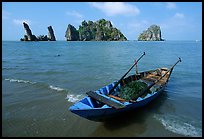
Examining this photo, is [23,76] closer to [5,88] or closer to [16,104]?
[5,88]

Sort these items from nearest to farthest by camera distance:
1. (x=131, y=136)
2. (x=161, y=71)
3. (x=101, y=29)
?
(x=131, y=136) → (x=161, y=71) → (x=101, y=29)

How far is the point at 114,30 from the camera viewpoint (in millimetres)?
171125

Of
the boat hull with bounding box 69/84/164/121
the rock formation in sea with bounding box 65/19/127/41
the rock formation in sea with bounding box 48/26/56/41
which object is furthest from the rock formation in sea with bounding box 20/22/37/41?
the boat hull with bounding box 69/84/164/121

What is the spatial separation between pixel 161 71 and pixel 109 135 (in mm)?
11039

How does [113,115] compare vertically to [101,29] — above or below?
below

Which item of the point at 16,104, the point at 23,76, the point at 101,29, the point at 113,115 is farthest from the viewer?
the point at 101,29

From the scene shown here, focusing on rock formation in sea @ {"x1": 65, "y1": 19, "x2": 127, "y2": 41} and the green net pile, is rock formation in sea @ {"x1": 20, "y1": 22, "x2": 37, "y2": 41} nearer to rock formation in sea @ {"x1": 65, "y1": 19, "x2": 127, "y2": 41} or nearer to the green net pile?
rock formation in sea @ {"x1": 65, "y1": 19, "x2": 127, "y2": 41}

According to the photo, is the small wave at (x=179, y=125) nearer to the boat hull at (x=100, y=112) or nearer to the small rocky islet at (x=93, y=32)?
the boat hull at (x=100, y=112)

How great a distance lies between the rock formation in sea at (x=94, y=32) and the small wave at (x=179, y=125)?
522 feet

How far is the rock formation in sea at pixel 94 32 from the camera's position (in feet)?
547

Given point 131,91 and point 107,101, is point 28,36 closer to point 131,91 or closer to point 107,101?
point 131,91

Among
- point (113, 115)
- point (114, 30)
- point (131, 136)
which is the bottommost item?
point (131, 136)

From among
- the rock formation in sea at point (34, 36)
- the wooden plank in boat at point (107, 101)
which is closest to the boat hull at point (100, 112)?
the wooden plank in boat at point (107, 101)

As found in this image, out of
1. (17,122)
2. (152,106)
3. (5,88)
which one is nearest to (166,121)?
(152,106)
